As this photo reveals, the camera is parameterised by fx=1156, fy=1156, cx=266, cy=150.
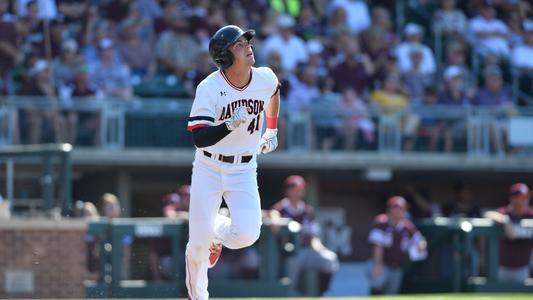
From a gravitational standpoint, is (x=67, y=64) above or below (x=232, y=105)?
above

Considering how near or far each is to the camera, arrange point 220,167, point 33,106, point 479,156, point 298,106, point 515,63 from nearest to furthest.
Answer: point 220,167 → point 33,106 → point 298,106 → point 479,156 → point 515,63

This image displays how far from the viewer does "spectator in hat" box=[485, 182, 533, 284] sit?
1281cm

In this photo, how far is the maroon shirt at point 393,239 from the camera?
1323 cm

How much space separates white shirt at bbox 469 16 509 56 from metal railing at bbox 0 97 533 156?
2.26 metres

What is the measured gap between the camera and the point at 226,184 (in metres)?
7.37

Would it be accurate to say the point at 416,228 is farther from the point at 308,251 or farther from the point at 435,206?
the point at 435,206

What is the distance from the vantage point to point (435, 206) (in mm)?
18359

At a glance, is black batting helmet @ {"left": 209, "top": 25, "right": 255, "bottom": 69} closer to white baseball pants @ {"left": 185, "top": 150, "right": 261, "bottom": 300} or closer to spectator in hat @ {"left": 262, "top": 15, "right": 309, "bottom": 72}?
white baseball pants @ {"left": 185, "top": 150, "right": 261, "bottom": 300}

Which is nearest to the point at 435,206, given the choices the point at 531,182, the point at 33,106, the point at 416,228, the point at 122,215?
the point at 531,182

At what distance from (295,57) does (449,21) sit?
338cm

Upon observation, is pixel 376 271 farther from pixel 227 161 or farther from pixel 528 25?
pixel 528 25

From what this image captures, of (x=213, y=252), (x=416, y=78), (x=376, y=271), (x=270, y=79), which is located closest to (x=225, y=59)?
(x=270, y=79)

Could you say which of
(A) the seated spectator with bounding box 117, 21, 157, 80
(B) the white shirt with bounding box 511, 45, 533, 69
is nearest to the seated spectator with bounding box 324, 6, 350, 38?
(B) the white shirt with bounding box 511, 45, 533, 69

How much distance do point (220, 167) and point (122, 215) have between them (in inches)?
331
